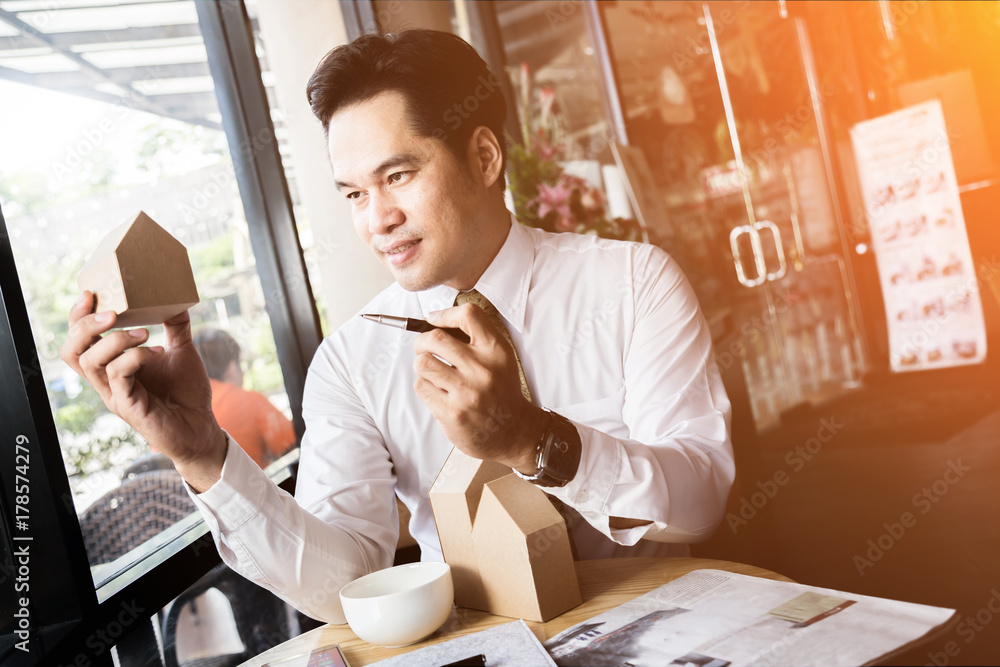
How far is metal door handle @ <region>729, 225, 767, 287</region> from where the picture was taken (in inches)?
205

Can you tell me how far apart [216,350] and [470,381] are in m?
1.50

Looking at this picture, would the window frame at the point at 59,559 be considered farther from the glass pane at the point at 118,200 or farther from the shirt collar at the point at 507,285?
the shirt collar at the point at 507,285

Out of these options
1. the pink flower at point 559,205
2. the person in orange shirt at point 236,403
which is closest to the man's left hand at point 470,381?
the person in orange shirt at point 236,403

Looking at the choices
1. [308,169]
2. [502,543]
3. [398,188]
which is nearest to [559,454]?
[502,543]

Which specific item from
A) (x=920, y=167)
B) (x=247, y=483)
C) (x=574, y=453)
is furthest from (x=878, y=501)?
(x=247, y=483)

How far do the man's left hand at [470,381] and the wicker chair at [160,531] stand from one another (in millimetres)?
805

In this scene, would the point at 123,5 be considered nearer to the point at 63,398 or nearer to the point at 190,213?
the point at 190,213

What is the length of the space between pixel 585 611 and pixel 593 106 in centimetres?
420

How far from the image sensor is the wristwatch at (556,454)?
1061mm

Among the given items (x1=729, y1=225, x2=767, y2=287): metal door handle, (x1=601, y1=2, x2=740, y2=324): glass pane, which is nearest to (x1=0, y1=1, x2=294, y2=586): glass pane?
(x1=601, y1=2, x2=740, y2=324): glass pane

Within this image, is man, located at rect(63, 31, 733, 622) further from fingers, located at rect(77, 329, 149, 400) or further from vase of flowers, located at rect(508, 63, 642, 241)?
vase of flowers, located at rect(508, 63, 642, 241)

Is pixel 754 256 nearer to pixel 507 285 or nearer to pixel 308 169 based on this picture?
pixel 308 169

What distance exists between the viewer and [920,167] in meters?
5.06

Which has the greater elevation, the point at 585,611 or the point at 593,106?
the point at 593,106
